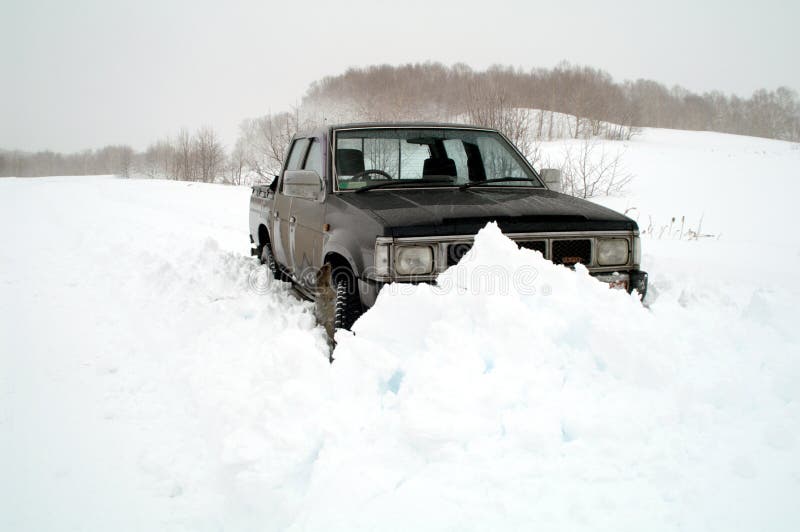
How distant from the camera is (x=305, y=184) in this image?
4.10 meters

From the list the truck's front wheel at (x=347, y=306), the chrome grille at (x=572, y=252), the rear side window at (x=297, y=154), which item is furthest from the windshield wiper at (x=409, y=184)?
the rear side window at (x=297, y=154)

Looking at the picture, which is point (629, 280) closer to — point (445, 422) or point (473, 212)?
point (473, 212)

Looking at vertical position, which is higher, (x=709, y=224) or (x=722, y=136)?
(x=722, y=136)

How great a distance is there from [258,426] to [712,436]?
1.93 m

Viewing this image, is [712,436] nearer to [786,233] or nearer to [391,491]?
[391,491]

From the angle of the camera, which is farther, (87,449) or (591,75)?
(591,75)

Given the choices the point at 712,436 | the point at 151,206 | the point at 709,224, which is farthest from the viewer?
the point at 151,206

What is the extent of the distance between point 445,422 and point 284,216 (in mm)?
3306

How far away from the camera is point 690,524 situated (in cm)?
199

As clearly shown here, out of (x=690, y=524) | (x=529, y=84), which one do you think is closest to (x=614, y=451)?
(x=690, y=524)

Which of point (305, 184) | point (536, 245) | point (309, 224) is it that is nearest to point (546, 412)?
point (536, 245)

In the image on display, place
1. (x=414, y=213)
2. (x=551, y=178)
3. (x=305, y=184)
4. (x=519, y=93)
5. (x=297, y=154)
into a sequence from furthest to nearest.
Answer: (x=519, y=93), (x=297, y=154), (x=551, y=178), (x=305, y=184), (x=414, y=213)

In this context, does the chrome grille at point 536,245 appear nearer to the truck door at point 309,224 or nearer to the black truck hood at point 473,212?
the black truck hood at point 473,212

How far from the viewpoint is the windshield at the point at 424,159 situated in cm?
425
